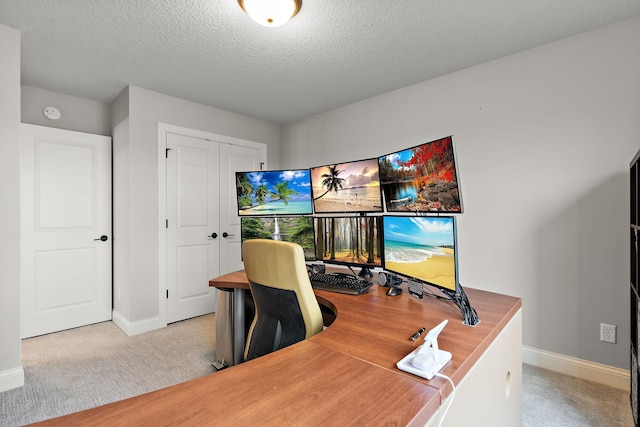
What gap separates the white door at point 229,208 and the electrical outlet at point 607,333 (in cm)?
351

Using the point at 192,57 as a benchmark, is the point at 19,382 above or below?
below

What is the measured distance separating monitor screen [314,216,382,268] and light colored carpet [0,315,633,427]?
1271 millimetres

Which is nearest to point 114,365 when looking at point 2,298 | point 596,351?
point 2,298

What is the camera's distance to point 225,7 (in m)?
2.00

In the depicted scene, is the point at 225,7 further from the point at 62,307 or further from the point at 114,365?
the point at 62,307

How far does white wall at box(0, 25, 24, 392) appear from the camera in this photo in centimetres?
212

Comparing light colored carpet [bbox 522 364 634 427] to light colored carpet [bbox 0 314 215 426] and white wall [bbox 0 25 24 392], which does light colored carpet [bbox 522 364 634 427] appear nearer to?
light colored carpet [bbox 0 314 215 426]

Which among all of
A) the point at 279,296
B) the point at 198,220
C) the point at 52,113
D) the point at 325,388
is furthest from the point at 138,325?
→ the point at 325,388

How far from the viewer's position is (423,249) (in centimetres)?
153

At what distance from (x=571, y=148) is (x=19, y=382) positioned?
4247 millimetres

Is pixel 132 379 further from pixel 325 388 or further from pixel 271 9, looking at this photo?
pixel 271 9

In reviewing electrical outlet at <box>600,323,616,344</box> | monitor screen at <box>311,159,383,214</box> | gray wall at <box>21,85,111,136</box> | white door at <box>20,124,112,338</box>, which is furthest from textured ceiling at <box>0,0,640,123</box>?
electrical outlet at <box>600,323,616,344</box>

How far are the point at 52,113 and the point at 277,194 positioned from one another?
2.62 meters

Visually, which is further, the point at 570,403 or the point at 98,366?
the point at 98,366
